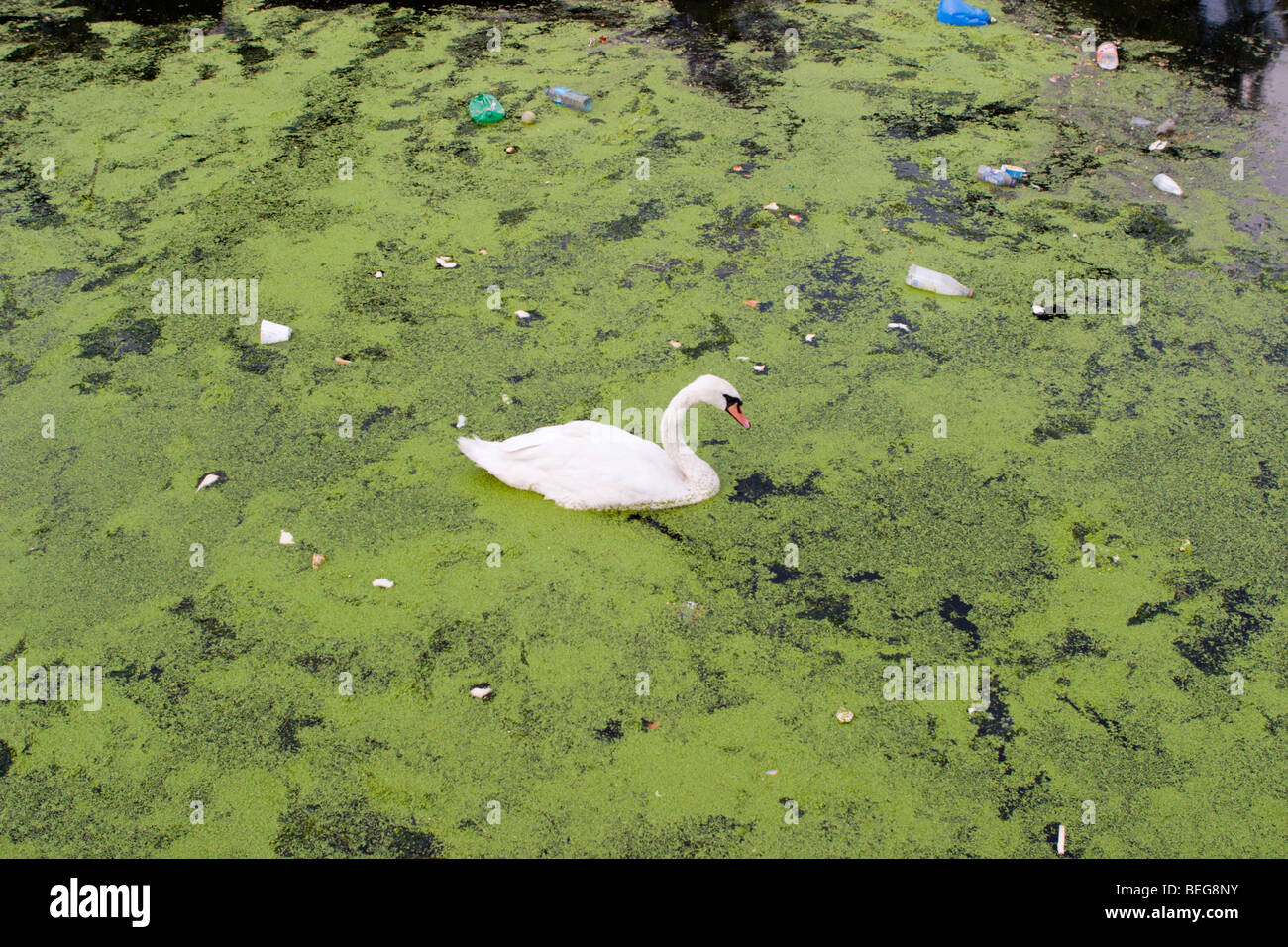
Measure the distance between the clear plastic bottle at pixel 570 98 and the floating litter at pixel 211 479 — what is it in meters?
2.96

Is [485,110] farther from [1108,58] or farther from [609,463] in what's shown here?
[1108,58]

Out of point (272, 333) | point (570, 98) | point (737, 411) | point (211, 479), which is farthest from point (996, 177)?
point (211, 479)

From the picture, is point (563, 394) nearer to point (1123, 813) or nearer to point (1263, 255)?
point (1123, 813)

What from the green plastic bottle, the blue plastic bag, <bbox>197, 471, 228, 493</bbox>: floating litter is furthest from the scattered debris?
<bbox>197, 471, 228, 493</bbox>: floating litter

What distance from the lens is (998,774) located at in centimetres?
233

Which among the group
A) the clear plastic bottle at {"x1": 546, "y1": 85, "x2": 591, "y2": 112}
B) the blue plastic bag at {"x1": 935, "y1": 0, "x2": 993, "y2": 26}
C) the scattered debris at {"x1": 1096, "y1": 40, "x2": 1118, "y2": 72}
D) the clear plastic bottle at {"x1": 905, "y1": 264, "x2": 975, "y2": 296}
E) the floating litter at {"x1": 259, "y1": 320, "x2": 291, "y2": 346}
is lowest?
the floating litter at {"x1": 259, "y1": 320, "x2": 291, "y2": 346}

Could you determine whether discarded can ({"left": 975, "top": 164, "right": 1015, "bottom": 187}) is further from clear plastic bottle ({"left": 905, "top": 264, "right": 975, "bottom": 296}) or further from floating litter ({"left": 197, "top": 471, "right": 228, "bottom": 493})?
floating litter ({"left": 197, "top": 471, "right": 228, "bottom": 493})

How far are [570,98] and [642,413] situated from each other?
255cm

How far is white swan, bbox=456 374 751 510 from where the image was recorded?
114 inches

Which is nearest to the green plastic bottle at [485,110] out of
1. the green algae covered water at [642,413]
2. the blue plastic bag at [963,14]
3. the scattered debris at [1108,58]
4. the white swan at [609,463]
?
the green algae covered water at [642,413]

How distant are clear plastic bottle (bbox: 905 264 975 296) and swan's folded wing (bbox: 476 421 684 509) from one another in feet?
5.15

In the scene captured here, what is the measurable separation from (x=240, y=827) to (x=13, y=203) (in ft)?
11.8

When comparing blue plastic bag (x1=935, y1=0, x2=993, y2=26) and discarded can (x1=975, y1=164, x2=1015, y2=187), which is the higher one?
blue plastic bag (x1=935, y1=0, x2=993, y2=26)

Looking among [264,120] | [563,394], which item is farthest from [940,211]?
[264,120]
